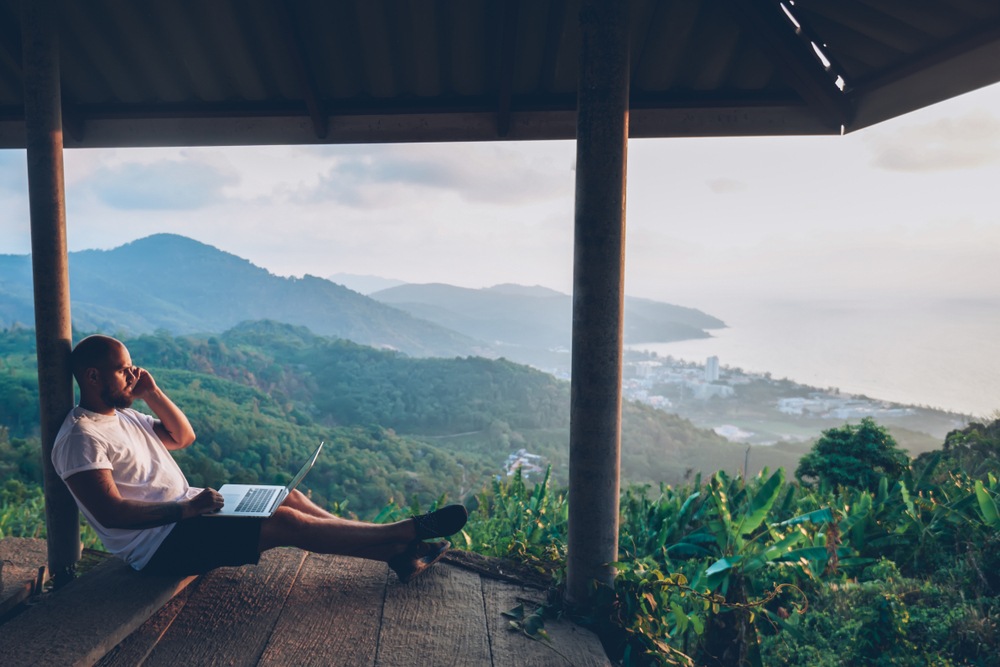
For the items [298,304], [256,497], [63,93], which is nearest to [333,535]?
[256,497]

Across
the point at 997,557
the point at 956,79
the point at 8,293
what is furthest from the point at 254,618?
the point at 8,293

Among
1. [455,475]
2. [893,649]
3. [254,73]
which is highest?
[254,73]

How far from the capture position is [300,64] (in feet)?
8.53

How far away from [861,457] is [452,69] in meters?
6.50

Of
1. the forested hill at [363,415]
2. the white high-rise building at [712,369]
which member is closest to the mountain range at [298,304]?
the forested hill at [363,415]

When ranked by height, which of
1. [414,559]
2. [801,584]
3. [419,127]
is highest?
[419,127]

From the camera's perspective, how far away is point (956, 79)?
92.1 inches

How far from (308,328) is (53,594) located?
3966cm

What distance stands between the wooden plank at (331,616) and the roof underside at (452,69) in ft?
7.58

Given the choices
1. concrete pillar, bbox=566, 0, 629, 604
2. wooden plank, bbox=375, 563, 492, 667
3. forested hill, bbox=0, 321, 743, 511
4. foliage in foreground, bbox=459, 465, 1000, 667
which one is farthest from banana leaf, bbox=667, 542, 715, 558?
forested hill, bbox=0, 321, 743, 511

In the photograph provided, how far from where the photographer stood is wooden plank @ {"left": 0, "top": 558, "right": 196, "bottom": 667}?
156cm

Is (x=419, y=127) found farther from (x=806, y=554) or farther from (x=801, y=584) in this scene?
(x=801, y=584)

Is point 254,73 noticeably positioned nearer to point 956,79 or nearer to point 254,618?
point 254,618

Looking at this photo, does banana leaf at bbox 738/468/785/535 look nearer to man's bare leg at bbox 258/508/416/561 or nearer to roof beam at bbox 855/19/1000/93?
man's bare leg at bbox 258/508/416/561
